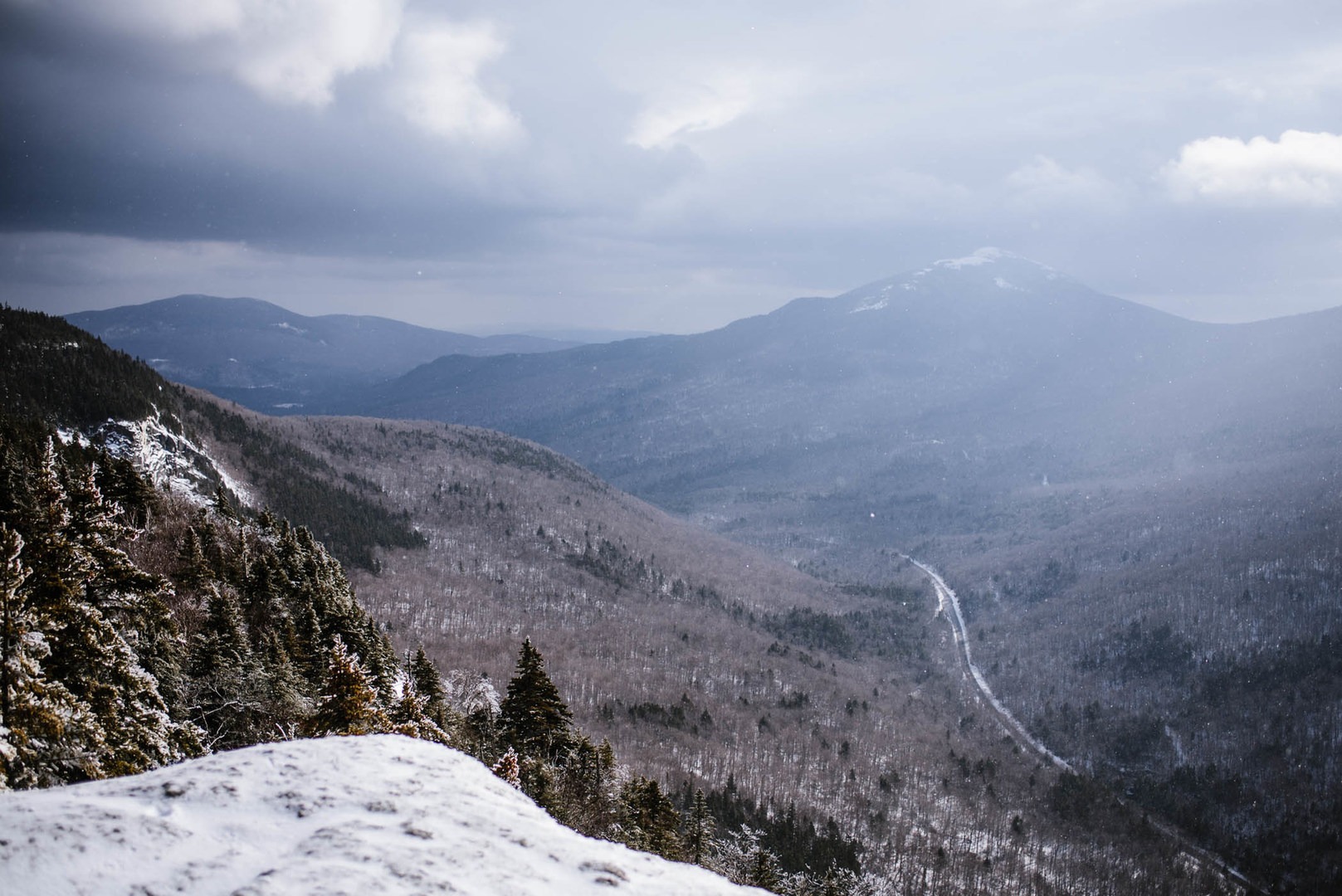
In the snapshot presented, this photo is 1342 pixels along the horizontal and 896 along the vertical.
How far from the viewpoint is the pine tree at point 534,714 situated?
1756 inches

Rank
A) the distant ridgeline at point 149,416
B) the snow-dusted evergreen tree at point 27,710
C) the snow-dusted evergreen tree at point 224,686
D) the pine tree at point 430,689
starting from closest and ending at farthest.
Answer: the snow-dusted evergreen tree at point 27,710, the snow-dusted evergreen tree at point 224,686, the pine tree at point 430,689, the distant ridgeline at point 149,416

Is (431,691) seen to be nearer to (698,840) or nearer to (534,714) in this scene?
(534,714)

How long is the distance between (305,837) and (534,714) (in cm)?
3345

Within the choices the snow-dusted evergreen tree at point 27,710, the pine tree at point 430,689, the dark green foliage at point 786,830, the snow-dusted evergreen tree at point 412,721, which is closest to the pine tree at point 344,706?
the snow-dusted evergreen tree at point 412,721

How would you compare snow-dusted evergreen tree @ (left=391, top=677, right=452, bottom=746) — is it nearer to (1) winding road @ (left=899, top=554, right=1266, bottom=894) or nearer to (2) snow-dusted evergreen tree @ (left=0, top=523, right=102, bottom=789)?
(2) snow-dusted evergreen tree @ (left=0, top=523, right=102, bottom=789)

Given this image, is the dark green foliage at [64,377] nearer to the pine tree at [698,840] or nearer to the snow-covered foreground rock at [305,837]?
the pine tree at [698,840]

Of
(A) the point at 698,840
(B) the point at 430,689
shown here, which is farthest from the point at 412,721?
(A) the point at 698,840

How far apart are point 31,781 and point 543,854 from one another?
13693 millimetres

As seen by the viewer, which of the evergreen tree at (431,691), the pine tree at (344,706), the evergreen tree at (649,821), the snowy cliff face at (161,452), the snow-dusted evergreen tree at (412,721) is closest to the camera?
the pine tree at (344,706)

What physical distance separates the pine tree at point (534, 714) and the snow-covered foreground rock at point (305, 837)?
2802 cm

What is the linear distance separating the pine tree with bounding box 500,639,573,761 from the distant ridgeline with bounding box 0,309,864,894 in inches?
4.2

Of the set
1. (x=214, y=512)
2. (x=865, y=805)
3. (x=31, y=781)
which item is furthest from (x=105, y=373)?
(x=865, y=805)

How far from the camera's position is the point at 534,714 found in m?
45.3

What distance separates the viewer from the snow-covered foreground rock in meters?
11.5
